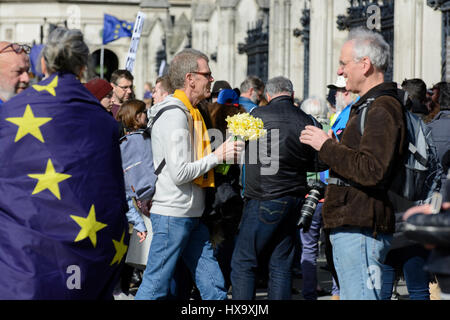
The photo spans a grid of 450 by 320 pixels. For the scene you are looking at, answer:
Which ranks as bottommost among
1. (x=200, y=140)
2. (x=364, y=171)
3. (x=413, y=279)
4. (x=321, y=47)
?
(x=413, y=279)

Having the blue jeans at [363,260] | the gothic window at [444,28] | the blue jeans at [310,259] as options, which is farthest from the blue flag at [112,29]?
the blue jeans at [363,260]

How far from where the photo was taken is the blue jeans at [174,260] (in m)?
5.86

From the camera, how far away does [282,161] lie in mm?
6832

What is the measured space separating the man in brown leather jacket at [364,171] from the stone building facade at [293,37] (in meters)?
1.50

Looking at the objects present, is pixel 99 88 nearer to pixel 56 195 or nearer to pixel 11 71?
pixel 11 71

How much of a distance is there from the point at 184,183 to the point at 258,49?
17.4m

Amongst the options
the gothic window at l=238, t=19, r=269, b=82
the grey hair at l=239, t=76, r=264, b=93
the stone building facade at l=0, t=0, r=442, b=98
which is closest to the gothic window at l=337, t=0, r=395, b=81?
the stone building facade at l=0, t=0, r=442, b=98

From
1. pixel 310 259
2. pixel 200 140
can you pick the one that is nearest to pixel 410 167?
pixel 200 140

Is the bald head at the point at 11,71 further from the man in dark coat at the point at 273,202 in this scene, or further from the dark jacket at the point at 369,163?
the man in dark coat at the point at 273,202

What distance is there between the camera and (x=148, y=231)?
739 cm

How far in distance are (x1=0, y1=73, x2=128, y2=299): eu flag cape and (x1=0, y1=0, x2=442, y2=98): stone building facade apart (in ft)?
2.04

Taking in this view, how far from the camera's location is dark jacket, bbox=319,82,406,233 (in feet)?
15.1

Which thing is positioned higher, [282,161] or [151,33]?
[151,33]

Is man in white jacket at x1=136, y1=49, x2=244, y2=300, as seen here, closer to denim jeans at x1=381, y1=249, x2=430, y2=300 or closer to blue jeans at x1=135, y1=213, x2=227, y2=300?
blue jeans at x1=135, y1=213, x2=227, y2=300
